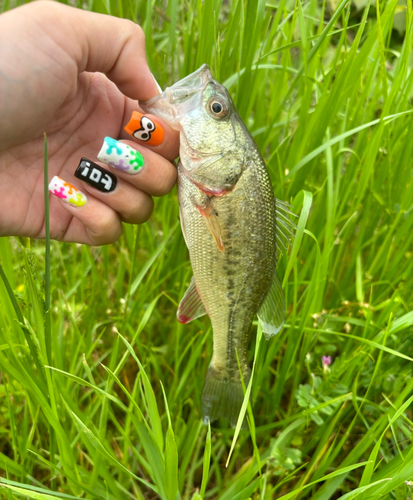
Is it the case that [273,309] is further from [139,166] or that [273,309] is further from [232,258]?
[139,166]

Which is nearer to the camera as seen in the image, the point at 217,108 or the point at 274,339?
the point at 217,108

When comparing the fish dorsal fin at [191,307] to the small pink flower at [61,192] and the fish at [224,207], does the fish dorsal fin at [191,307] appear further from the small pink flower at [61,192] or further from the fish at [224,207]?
the small pink flower at [61,192]

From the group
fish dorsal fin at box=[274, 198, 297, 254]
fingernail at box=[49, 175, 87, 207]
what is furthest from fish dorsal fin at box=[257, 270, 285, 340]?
fingernail at box=[49, 175, 87, 207]

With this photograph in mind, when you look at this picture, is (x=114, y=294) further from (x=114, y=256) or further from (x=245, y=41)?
(x=245, y=41)

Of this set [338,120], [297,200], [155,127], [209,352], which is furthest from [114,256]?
[338,120]

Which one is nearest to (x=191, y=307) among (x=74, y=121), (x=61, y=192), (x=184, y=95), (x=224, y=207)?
(x=224, y=207)

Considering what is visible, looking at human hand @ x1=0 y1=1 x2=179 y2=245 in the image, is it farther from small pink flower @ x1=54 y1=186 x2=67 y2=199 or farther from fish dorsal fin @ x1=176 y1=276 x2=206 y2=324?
fish dorsal fin @ x1=176 y1=276 x2=206 y2=324
